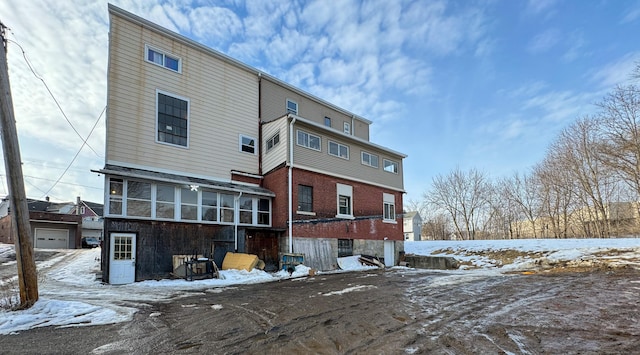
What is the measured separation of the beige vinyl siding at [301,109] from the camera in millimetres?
19500

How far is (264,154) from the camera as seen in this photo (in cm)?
1836

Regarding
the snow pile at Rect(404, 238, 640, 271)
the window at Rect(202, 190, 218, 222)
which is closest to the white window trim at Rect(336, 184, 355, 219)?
the window at Rect(202, 190, 218, 222)

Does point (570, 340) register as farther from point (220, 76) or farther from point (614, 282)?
point (220, 76)

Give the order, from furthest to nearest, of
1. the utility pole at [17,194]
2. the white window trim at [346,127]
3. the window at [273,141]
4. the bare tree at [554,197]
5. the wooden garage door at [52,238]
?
the wooden garage door at [52,238], the bare tree at [554,197], the white window trim at [346,127], the window at [273,141], the utility pole at [17,194]

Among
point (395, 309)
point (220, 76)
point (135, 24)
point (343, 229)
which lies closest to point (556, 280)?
point (395, 309)

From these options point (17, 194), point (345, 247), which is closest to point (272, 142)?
point (345, 247)

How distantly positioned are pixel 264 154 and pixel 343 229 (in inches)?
233

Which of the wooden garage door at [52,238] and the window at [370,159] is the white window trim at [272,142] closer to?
the window at [370,159]

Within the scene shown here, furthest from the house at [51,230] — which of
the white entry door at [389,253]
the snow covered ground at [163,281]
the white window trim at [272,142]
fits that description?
the white entry door at [389,253]

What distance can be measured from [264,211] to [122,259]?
6627mm

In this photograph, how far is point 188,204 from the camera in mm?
14898

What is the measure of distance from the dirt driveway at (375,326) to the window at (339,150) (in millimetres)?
10725

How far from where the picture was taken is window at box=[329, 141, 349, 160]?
752 inches

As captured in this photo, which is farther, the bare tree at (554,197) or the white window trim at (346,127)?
the bare tree at (554,197)
